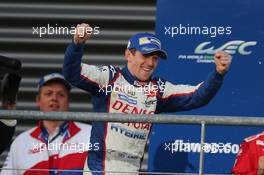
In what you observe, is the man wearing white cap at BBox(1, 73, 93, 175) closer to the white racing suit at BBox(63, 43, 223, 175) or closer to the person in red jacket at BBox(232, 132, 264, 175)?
the white racing suit at BBox(63, 43, 223, 175)

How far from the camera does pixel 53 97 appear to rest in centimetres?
412

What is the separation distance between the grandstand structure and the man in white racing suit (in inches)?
26.9

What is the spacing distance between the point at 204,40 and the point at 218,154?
56cm

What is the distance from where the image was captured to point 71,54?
12.3 ft

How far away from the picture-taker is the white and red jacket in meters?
4.05

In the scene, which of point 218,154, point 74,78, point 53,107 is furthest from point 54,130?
point 218,154

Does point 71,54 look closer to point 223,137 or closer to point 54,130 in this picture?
point 54,130

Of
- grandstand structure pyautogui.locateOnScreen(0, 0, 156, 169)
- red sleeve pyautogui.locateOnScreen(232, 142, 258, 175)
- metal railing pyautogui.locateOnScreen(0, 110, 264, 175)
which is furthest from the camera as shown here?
grandstand structure pyautogui.locateOnScreen(0, 0, 156, 169)

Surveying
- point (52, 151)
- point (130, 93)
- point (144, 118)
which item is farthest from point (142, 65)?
point (144, 118)

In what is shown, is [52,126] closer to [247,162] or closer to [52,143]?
[52,143]

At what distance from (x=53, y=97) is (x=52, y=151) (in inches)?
9.8

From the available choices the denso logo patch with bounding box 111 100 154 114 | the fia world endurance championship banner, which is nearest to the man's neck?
the denso logo patch with bounding box 111 100 154 114

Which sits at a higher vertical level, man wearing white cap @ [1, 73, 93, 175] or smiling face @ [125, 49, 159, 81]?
smiling face @ [125, 49, 159, 81]

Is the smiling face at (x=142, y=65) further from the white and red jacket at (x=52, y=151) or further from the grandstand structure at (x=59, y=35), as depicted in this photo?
the grandstand structure at (x=59, y=35)
